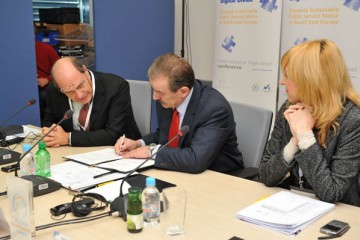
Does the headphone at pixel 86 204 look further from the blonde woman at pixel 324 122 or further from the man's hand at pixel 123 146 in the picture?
the blonde woman at pixel 324 122

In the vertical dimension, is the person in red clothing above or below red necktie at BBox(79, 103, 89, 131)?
above

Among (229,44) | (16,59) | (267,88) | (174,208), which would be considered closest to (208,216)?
(174,208)

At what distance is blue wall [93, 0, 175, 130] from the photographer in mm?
4371

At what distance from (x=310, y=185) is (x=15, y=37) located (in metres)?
2.62

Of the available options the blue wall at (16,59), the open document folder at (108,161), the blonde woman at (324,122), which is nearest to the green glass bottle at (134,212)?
the open document folder at (108,161)

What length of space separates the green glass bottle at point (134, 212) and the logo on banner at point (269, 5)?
298 centimetres

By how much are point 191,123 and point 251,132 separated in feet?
1.26

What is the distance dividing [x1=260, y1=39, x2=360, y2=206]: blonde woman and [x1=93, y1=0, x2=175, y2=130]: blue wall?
115 inches

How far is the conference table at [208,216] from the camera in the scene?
1.41 meters

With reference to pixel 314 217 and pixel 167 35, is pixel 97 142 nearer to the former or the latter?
pixel 314 217

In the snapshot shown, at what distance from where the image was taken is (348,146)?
169 centimetres

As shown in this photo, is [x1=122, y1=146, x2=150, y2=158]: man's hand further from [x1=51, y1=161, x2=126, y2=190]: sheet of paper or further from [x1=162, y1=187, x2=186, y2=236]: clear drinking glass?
[x1=162, y1=187, x2=186, y2=236]: clear drinking glass

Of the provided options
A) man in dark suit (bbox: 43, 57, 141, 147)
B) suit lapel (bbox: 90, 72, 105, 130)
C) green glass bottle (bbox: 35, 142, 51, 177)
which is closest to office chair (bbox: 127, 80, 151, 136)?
man in dark suit (bbox: 43, 57, 141, 147)

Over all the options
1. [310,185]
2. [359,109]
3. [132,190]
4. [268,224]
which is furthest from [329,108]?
[132,190]
